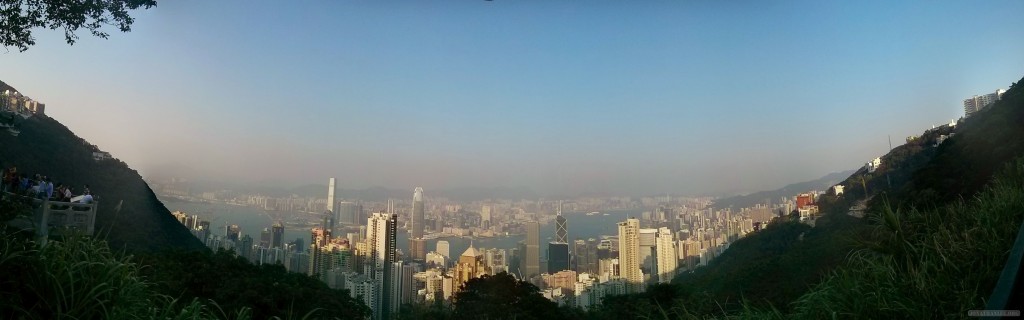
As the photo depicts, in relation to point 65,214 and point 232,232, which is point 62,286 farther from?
point 232,232

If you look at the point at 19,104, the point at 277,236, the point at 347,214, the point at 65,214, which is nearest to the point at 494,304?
the point at 347,214

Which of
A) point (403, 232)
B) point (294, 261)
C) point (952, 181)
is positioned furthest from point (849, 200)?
point (294, 261)

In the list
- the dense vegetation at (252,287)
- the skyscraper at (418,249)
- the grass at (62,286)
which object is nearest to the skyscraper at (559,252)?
the skyscraper at (418,249)

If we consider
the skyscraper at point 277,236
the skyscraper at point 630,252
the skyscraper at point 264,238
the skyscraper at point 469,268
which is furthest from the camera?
the skyscraper at point 630,252

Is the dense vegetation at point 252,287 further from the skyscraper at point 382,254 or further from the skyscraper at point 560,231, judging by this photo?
the skyscraper at point 560,231

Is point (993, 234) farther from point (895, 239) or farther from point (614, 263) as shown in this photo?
point (614, 263)

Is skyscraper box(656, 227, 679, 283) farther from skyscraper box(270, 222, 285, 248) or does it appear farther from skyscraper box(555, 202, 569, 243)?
skyscraper box(270, 222, 285, 248)

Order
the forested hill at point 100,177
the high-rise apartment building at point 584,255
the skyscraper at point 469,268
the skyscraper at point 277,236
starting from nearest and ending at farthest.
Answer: the forested hill at point 100,177, the skyscraper at point 469,268, the skyscraper at point 277,236, the high-rise apartment building at point 584,255
